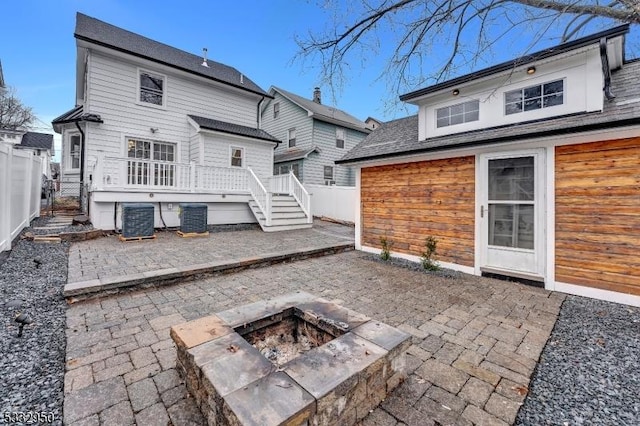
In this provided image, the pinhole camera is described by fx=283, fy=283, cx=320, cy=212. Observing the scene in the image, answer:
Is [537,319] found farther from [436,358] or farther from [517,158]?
[517,158]

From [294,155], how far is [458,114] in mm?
10856

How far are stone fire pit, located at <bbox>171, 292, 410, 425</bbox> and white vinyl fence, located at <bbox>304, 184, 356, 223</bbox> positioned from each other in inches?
396

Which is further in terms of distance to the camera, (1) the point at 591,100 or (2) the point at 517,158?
(2) the point at 517,158

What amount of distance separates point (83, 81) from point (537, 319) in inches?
637

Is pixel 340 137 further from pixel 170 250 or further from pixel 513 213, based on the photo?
pixel 513 213

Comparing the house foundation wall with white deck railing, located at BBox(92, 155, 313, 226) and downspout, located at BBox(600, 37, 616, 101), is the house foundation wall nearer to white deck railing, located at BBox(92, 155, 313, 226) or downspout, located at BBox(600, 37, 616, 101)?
white deck railing, located at BBox(92, 155, 313, 226)

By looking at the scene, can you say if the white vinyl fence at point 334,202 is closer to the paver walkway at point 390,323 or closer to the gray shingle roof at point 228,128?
the gray shingle roof at point 228,128

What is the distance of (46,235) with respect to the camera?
6.51 m

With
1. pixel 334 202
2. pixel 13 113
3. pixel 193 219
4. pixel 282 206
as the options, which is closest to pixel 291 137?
pixel 334 202

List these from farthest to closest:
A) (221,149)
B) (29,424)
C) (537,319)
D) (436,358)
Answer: (221,149) → (537,319) → (436,358) → (29,424)

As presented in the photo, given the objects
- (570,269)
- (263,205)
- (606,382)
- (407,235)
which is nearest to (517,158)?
(570,269)

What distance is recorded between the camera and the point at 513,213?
5.06 metres

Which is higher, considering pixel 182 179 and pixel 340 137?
pixel 340 137

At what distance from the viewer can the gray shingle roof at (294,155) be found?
15.6m
